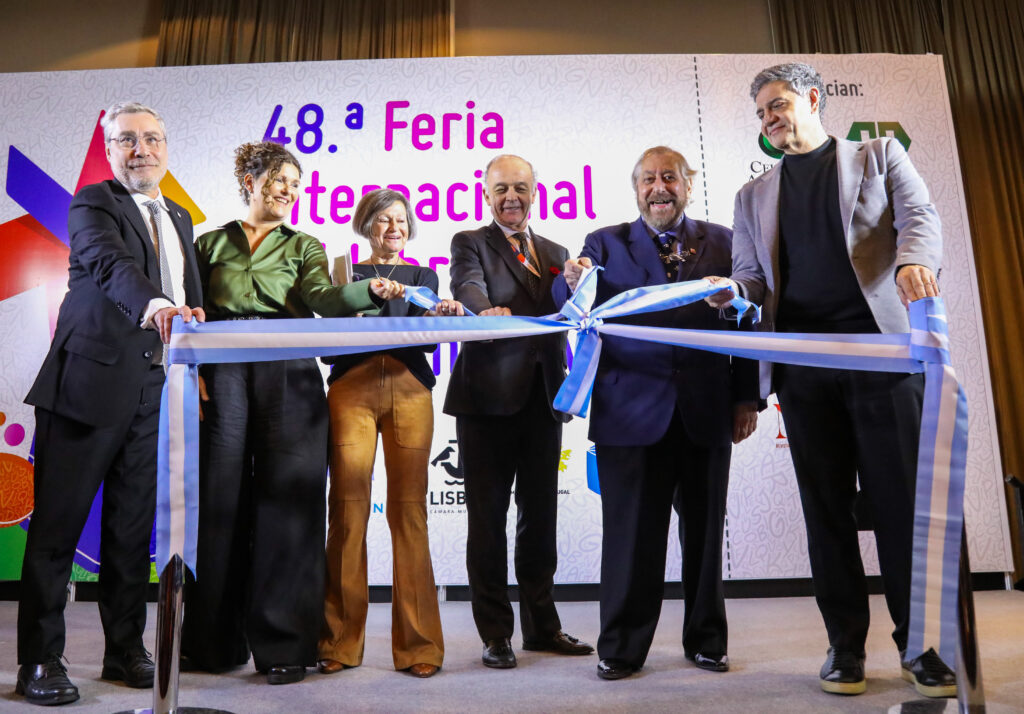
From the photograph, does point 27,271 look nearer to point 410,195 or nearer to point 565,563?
point 410,195

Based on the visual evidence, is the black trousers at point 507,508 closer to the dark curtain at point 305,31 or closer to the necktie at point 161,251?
the necktie at point 161,251

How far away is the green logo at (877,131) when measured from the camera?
15.2 ft

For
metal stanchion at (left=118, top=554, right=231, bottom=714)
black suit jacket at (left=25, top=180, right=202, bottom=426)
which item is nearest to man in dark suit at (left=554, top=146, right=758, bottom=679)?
metal stanchion at (left=118, top=554, right=231, bottom=714)

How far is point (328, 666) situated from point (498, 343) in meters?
1.22

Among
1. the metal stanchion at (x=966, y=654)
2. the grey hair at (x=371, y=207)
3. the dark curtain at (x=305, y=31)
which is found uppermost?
Answer: the dark curtain at (x=305, y=31)

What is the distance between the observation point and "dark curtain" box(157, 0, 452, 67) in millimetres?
5312

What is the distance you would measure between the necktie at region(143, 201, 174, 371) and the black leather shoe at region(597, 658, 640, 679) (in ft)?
5.49

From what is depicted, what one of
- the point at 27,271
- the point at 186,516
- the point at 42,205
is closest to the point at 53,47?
the point at 42,205

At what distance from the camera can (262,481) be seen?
2543mm

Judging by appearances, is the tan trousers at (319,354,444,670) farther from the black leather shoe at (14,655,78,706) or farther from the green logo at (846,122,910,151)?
the green logo at (846,122,910,151)

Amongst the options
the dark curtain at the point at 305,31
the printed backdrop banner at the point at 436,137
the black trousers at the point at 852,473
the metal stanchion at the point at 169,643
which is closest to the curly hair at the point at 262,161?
the metal stanchion at the point at 169,643

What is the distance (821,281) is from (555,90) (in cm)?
286

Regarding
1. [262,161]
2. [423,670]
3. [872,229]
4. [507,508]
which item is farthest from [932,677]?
[262,161]

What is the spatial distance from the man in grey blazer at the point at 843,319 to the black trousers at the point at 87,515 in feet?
6.30
